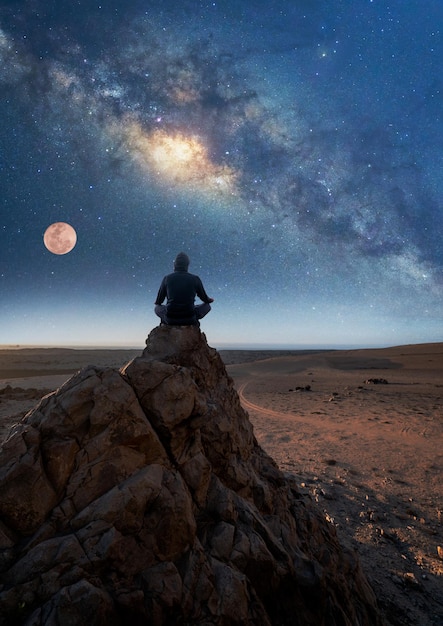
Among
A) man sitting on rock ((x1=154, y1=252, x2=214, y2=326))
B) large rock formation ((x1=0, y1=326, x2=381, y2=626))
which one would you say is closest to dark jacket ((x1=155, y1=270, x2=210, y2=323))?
man sitting on rock ((x1=154, y1=252, x2=214, y2=326))

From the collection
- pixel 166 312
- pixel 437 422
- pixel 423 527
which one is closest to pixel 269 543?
pixel 166 312

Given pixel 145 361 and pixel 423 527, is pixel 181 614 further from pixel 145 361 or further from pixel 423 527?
pixel 423 527

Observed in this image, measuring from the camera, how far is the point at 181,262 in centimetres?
631

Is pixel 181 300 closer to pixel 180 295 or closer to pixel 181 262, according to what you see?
pixel 180 295

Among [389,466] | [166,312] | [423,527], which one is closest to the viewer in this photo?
[166,312]

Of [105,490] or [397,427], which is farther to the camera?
[397,427]

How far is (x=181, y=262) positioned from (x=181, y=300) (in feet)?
3.18

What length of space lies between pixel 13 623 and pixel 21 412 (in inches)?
692

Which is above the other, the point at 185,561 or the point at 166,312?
the point at 166,312

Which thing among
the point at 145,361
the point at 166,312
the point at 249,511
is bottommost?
the point at 249,511

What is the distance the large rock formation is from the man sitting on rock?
1.76 meters

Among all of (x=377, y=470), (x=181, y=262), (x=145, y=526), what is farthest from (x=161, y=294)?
(x=377, y=470)

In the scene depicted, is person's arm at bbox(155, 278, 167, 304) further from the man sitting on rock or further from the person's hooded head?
the person's hooded head

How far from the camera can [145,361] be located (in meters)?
4.23
